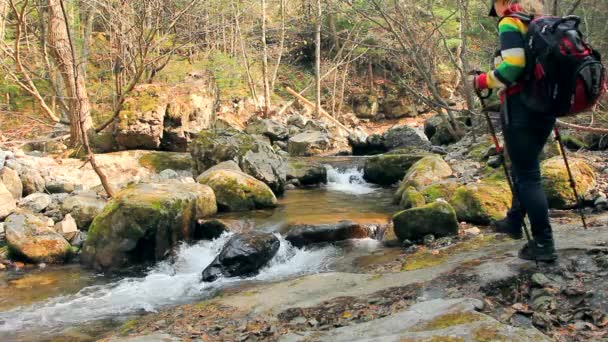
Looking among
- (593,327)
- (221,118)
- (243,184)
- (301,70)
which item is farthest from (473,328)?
(301,70)

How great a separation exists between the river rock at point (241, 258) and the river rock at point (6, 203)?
14.4 ft

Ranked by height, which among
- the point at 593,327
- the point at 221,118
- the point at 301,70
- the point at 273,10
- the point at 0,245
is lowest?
the point at 0,245

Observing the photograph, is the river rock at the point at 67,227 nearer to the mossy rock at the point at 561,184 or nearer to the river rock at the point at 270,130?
the mossy rock at the point at 561,184

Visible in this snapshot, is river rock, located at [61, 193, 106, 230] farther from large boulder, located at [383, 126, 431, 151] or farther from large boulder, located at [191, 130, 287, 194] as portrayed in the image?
large boulder, located at [383, 126, 431, 151]

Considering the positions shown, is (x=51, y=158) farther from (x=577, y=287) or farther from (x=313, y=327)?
(x=577, y=287)

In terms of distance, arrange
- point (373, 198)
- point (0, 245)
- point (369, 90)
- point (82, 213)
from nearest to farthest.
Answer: point (0, 245)
point (82, 213)
point (373, 198)
point (369, 90)

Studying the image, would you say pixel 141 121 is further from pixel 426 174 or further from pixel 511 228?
pixel 511 228

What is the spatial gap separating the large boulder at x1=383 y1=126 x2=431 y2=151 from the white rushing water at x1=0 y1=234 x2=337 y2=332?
10.6 meters

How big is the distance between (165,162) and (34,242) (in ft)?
18.6

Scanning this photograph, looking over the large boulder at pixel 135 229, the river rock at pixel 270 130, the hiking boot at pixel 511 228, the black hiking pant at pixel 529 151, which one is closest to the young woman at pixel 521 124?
the black hiking pant at pixel 529 151

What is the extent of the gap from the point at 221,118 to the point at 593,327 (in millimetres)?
20644

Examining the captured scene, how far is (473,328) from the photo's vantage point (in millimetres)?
2613

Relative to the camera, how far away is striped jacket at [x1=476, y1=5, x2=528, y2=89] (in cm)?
321

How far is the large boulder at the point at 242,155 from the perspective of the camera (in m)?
11.1
